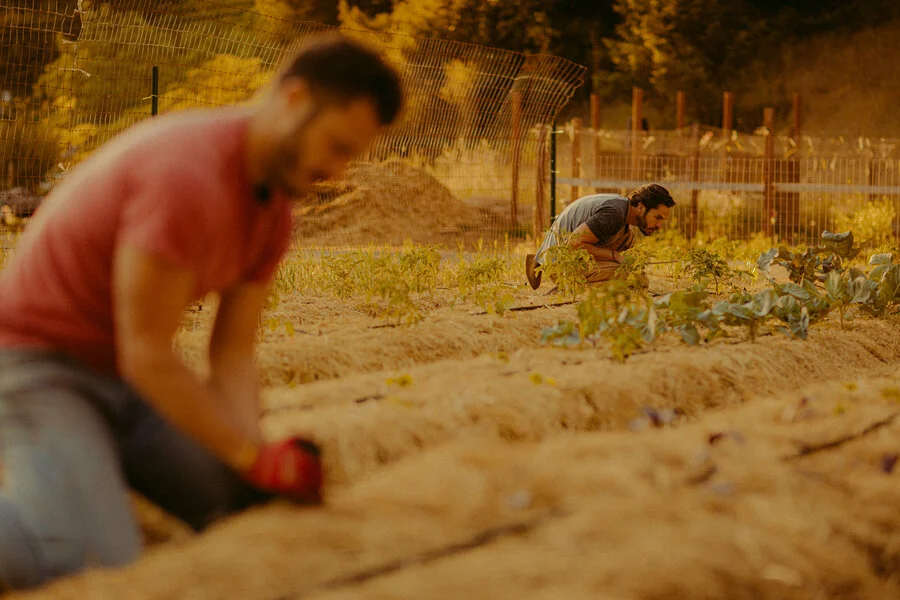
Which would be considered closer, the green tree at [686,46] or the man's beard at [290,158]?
the man's beard at [290,158]

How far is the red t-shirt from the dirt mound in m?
12.0

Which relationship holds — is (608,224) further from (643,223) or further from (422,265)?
(422,265)

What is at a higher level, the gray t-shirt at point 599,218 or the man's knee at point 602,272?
the gray t-shirt at point 599,218

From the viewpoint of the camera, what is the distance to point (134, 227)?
7.20 feet

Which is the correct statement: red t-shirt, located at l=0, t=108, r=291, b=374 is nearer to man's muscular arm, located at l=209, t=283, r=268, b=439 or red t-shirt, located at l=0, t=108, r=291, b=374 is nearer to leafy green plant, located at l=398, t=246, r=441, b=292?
man's muscular arm, located at l=209, t=283, r=268, b=439

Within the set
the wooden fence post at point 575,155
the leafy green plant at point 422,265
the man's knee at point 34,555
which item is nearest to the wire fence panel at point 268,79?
the wooden fence post at point 575,155

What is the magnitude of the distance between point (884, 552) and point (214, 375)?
167cm

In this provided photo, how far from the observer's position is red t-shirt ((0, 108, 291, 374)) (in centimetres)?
221

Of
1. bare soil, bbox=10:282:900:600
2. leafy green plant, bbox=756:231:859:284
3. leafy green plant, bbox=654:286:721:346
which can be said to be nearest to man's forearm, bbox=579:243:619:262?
leafy green plant, bbox=756:231:859:284

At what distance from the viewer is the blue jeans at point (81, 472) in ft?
7.54

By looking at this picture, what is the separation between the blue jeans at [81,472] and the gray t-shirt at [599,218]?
171 inches

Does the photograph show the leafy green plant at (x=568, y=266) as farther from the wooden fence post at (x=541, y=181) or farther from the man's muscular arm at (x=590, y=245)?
the wooden fence post at (x=541, y=181)

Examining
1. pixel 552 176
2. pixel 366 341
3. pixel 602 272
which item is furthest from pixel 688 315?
pixel 552 176

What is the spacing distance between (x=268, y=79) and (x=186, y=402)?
6.73 m
